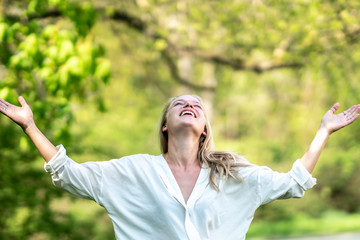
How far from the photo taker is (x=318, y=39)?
9250mm

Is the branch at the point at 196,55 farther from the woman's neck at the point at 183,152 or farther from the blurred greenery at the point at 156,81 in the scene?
the woman's neck at the point at 183,152

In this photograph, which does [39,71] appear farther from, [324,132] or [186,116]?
[324,132]

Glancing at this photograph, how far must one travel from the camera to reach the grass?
45.1ft

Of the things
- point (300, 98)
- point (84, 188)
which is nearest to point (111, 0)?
point (84, 188)

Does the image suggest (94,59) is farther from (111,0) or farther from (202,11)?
(202,11)

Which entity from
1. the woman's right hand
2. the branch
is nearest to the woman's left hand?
the woman's right hand

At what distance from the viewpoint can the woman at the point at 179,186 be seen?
9.83 feet

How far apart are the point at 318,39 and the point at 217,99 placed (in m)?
14.8

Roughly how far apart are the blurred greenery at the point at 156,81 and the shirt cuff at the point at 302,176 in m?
1.11

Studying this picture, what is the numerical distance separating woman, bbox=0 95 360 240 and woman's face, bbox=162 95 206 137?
0.01 meters

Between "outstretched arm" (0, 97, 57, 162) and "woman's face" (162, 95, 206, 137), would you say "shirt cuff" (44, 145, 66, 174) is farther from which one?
"woman's face" (162, 95, 206, 137)

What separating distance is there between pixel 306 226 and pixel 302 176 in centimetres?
1220

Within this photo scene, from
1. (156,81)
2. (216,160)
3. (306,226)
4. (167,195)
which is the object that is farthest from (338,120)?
(156,81)

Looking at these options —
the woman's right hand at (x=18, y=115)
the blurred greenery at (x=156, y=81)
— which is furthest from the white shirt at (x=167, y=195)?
the blurred greenery at (x=156, y=81)
